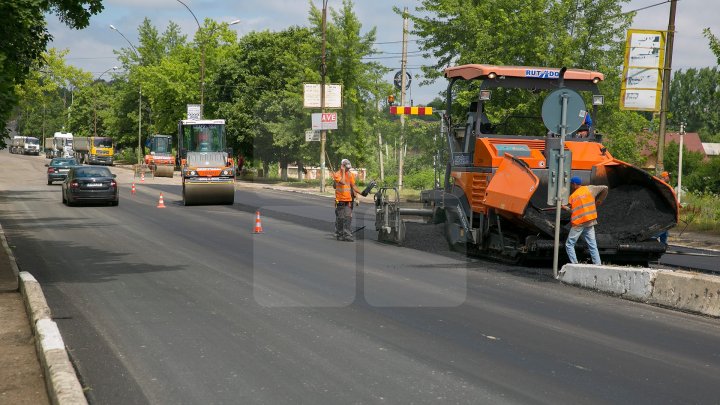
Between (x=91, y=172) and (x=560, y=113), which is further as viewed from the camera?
(x=91, y=172)

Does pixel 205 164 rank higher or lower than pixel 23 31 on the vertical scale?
lower

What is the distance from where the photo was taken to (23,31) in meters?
12.4

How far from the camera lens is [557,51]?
3148 cm

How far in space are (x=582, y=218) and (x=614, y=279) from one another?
1295 millimetres

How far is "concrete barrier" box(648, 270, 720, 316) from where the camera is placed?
992cm

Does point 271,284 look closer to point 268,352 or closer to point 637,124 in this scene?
point 268,352

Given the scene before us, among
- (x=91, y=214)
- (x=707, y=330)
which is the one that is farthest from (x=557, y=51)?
(x=707, y=330)

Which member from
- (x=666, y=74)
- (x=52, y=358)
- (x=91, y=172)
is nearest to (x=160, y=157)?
(x=91, y=172)

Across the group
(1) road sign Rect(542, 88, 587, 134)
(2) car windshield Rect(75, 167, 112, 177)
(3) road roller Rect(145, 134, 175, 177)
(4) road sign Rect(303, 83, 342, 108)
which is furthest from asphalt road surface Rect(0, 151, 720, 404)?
(3) road roller Rect(145, 134, 175, 177)

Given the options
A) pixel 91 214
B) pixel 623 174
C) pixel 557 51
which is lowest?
pixel 91 214

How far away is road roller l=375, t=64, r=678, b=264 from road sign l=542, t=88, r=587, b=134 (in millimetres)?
379

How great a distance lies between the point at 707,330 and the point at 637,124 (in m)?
24.8

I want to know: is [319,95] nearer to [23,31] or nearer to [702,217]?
[702,217]

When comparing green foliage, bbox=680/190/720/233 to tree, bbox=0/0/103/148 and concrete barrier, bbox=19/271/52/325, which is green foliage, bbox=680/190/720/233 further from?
concrete barrier, bbox=19/271/52/325
